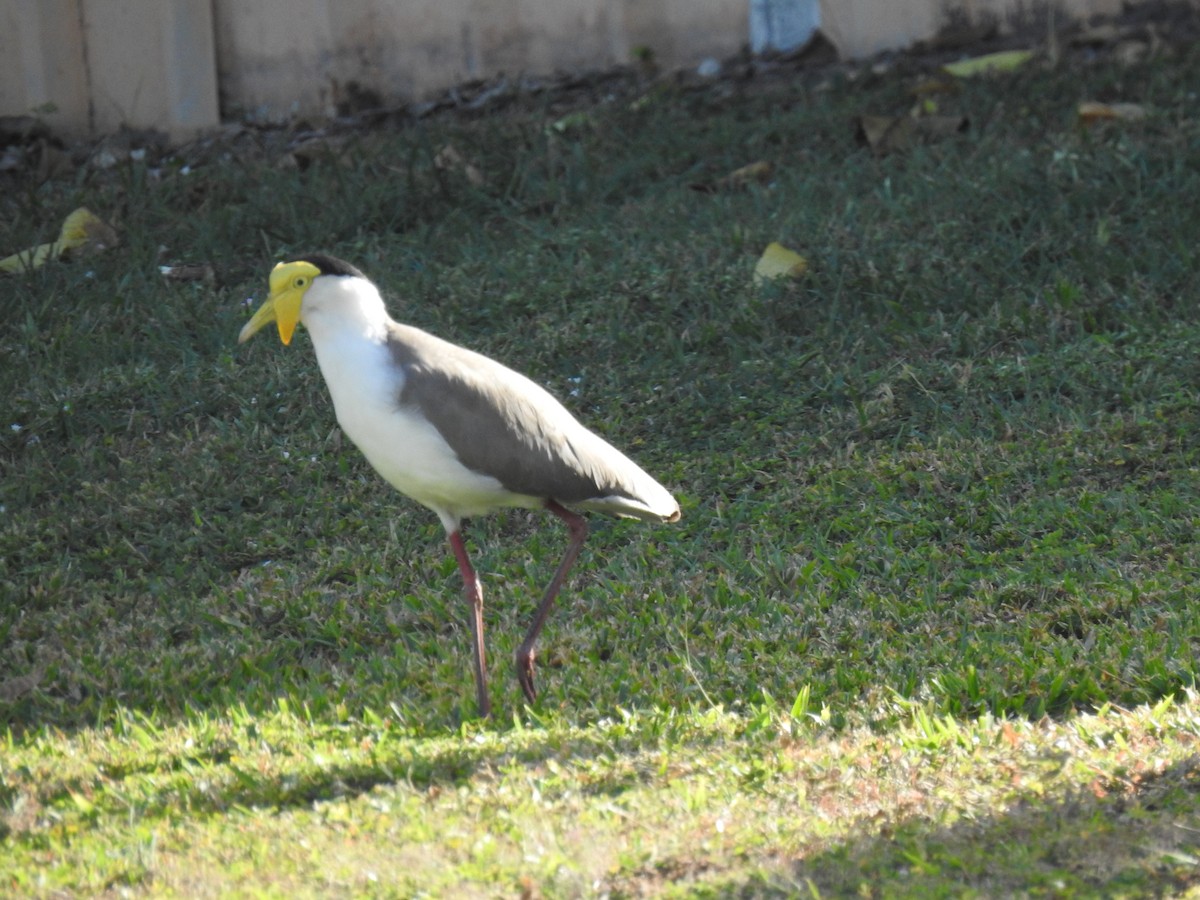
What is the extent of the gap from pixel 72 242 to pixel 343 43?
2223 millimetres

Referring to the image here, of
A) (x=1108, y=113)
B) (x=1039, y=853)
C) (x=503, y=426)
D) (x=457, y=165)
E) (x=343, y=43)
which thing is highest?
(x=343, y=43)

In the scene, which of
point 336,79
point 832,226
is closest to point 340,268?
point 832,226

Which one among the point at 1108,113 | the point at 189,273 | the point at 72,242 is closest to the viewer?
the point at 189,273

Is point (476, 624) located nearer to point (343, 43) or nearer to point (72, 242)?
point (72, 242)

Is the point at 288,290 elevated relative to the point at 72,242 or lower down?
elevated

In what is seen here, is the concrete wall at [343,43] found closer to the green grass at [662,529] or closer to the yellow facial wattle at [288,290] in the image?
the green grass at [662,529]

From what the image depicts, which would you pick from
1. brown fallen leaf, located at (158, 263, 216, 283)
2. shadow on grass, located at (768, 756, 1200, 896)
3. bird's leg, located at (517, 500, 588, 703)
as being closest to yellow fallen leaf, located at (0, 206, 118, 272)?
brown fallen leaf, located at (158, 263, 216, 283)

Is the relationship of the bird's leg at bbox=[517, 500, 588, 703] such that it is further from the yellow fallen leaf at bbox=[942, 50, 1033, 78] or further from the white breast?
the yellow fallen leaf at bbox=[942, 50, 1033, 78]

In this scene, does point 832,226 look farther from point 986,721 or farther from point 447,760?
point 447,760

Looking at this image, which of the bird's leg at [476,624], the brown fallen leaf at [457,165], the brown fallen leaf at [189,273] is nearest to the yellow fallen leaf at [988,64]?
the brown fallen leaf at [457,165]

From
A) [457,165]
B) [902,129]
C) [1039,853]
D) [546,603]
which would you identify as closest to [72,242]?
[457,165]

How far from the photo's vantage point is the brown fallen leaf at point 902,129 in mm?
7910

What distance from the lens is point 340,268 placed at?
163 inches

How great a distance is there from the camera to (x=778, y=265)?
22.3 ft
